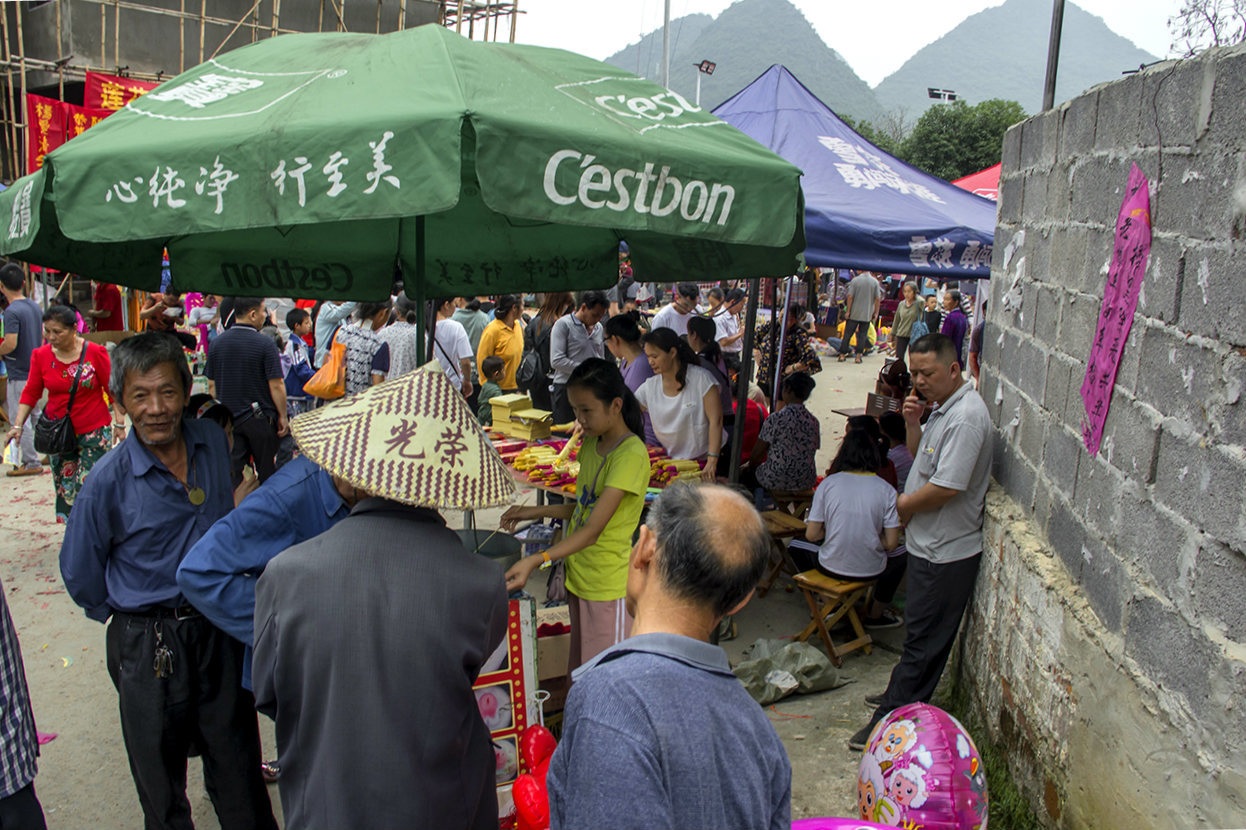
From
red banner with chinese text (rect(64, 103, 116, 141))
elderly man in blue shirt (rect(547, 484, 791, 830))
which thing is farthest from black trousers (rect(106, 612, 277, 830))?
red banner with chinese text (rect(64, 103, 116, 141))

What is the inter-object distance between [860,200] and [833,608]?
2.59 m

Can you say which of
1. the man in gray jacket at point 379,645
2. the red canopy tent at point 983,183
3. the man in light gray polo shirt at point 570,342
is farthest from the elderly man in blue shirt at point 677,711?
the red canopy tent at point 983,183

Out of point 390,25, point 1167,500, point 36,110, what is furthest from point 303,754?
point 390,25

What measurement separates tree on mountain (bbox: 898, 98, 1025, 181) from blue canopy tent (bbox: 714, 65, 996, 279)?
2976cm

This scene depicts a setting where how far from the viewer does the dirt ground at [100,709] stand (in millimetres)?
3789

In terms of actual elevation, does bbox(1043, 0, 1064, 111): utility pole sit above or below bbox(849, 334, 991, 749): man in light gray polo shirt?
above

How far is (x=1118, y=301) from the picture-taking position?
9.45 feet

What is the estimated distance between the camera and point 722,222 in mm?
2670

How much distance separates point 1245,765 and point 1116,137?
6.93ft

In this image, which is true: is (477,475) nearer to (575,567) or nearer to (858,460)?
(575,567)

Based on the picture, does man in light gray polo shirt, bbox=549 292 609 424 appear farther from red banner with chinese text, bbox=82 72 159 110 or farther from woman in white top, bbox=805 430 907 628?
red banner with chinese text, bbox=82 72 159 110

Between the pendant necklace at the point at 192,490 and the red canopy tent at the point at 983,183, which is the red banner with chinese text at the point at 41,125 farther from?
the pendant necklace at the point at 192,490

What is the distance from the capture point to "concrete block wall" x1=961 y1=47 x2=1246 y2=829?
7.09ft

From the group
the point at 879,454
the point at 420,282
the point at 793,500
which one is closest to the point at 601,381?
the point at 420,282
